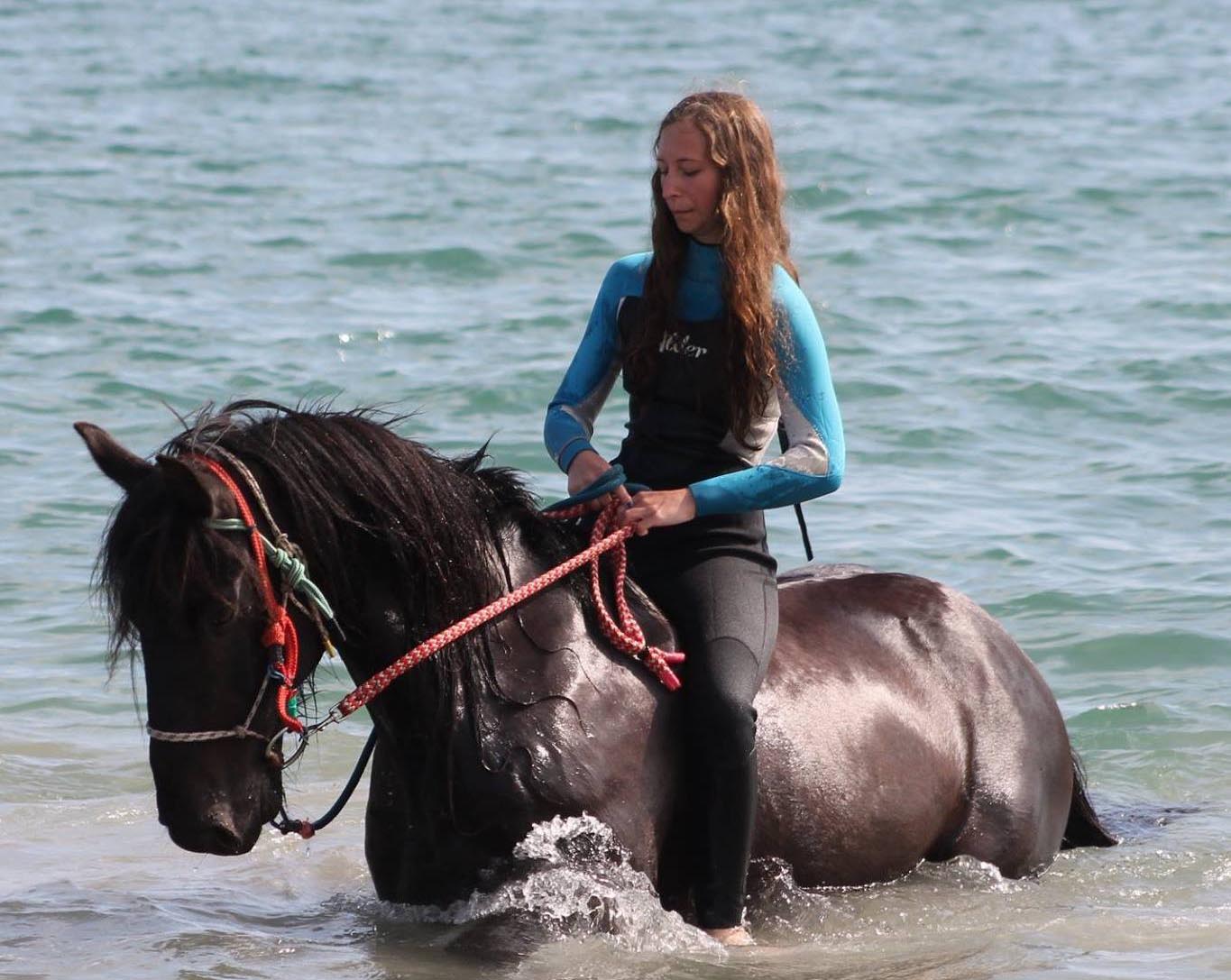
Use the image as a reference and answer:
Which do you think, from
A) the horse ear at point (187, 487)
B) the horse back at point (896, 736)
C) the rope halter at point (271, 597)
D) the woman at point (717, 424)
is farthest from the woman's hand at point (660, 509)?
the horse ear at point (187, 487)

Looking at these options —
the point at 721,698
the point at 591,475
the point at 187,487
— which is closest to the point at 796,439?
the point at 591,475

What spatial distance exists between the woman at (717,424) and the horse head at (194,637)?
95 centimetres

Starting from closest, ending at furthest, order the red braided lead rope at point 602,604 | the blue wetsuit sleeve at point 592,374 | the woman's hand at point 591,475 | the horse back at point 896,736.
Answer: the red braided lead rope at point 602,604, the woman's hand at point 591,475, the blue wetsuit sleeve at point 592,374, the horse back at point 896,736

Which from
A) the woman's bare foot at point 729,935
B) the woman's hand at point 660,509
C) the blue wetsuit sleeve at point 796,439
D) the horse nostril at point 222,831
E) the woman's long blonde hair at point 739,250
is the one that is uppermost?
the woman's long blonde hair at point 739,250

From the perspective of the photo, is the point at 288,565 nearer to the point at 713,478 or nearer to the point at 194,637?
the point at 194,637

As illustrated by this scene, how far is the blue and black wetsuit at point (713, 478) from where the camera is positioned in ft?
13.7

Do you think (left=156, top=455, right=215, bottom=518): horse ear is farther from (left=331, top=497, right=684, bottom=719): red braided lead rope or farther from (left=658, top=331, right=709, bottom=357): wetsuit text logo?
(left=658, top=331, right=709, bottom=357): wetsuit text logo

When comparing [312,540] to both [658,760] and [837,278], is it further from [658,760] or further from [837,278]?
[837,278]

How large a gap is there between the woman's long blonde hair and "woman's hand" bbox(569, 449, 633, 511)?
0.72 feet

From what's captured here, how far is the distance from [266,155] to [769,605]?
46.4 feet

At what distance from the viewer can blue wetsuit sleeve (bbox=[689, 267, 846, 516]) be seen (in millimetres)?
4172

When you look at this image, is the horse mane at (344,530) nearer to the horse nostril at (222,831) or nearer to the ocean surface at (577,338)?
the horse nostril at (222,831)

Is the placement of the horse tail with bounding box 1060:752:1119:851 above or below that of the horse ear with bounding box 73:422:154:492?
below

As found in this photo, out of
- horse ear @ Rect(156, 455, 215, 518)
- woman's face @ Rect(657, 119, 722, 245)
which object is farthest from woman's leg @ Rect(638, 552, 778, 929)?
horse ear @ Rect(156, 455, 215, 518)
